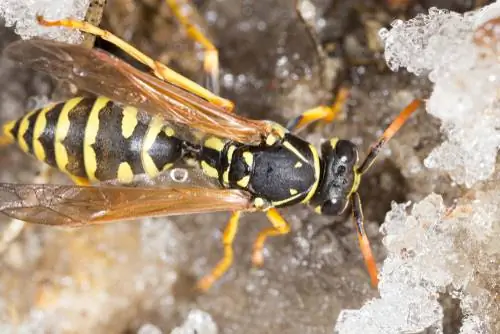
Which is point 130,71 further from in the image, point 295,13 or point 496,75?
point 496,75

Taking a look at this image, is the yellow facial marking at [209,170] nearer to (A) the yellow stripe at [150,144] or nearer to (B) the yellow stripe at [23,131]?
(A) the yellow stripe at [150,144]

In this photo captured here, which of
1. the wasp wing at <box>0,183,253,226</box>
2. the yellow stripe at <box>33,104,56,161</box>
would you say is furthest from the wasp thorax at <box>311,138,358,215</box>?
the yellow stripe at <box>33,104,56,161</box>

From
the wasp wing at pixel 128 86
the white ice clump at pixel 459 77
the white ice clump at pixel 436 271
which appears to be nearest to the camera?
the white ice clump at pixel 459 77

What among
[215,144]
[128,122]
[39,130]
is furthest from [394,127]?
[39,130]

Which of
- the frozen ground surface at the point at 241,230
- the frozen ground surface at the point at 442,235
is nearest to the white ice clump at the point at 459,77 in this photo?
the frozen ground surface at the point at 442,235

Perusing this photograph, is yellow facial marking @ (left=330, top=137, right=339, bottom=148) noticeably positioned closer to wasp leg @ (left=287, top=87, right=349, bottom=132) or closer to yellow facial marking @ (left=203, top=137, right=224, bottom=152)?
wasp leg @ (left=287, top=87, right=349, bottom=132)

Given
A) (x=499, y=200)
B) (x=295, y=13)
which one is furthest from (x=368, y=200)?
(x=295, y=13)
